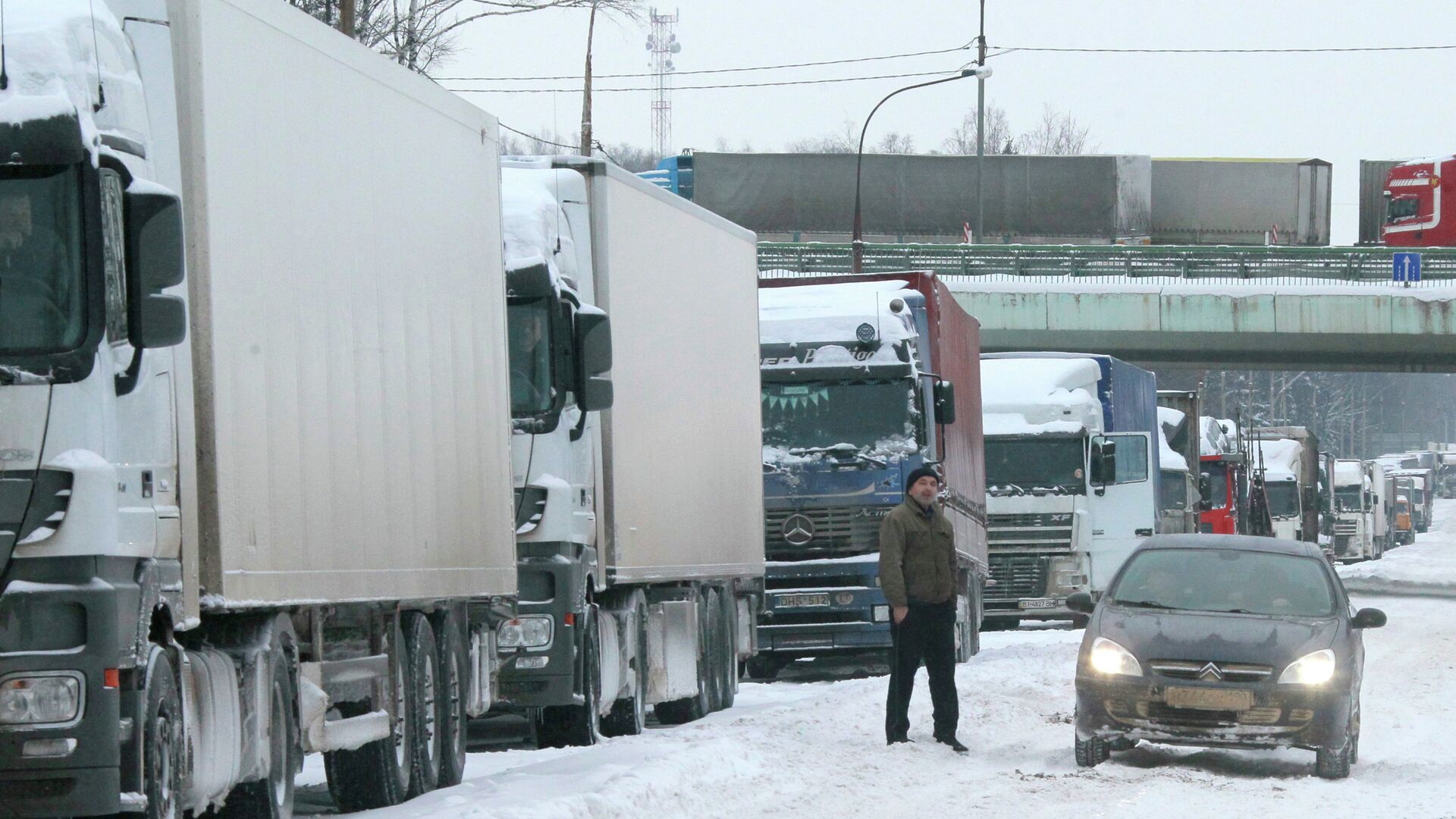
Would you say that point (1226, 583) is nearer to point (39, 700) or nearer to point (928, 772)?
point (928, 772)

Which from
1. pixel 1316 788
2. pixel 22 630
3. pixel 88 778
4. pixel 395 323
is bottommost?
pixel 1316 788

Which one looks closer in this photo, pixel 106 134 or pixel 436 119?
pixel 106 134

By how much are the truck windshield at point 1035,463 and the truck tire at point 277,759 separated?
19568mm

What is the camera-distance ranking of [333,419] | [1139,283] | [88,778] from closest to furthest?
[88,778]
[333,419]
[1139,283]

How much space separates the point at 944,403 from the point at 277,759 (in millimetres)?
12422

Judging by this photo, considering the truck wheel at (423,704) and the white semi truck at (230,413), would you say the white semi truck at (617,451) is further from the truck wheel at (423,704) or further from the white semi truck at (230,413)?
the truck wheel at (423,704)

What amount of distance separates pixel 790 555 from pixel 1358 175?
39609 millimetres

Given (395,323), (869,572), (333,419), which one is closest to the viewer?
(333,419)

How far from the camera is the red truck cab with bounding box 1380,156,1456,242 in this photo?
51938mm

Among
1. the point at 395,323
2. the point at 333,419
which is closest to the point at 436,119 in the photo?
the point at 395,323

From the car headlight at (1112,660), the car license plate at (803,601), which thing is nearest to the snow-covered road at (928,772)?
the car headlight at (1112,660)

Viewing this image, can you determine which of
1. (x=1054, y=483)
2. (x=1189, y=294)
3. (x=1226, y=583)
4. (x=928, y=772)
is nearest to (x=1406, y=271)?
(x=1189, y=294)

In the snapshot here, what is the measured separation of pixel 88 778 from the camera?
6.80 m

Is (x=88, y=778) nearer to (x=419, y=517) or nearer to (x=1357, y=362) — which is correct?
(x=419, y=517)
